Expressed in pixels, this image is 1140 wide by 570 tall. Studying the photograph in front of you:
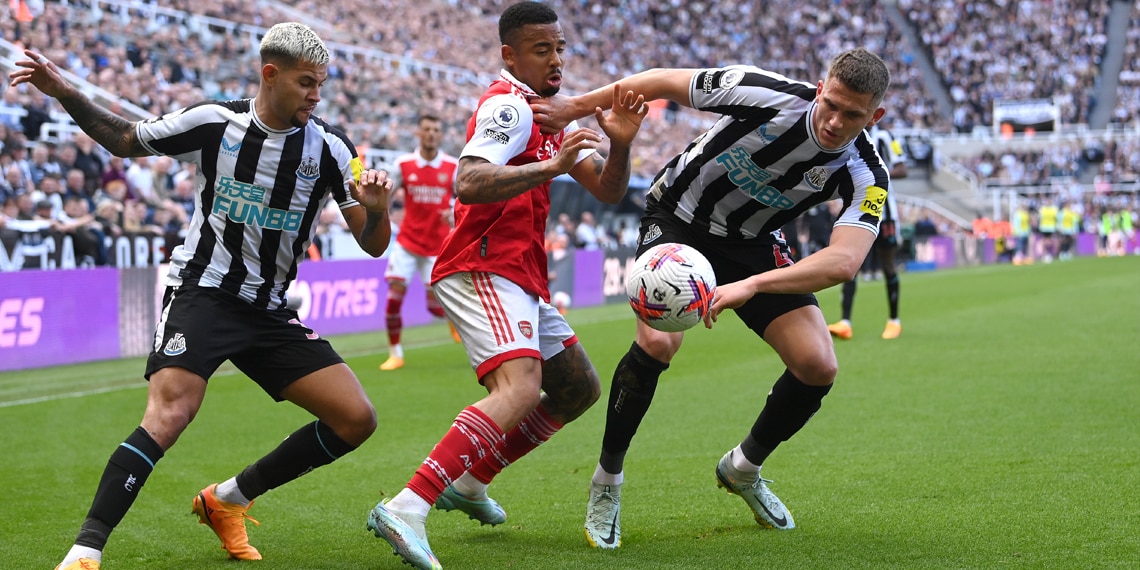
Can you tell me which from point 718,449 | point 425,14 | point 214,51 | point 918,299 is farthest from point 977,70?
point 718,449

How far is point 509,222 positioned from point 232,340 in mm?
1163

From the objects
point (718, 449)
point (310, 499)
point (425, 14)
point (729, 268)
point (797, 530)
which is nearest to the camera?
point (797, 530)

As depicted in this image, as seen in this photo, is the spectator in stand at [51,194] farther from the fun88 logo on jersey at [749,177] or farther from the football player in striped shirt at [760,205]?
the fun88 logo on jersey at [749,177]

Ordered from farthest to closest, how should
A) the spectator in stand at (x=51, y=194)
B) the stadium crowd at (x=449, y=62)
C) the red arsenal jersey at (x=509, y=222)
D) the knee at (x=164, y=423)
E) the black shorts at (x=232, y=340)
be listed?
the stadium crowd at (x=449, y=62) → the spectator in stand at (x=51, y=194) → the red arsenal jersey at (x=509, y=222) → the black shorts at (x=232, y=340) → the knee at (x=164, y=423)

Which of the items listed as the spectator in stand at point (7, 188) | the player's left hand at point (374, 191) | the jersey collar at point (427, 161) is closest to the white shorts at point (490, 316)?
the player's left hand at point (374, 191)

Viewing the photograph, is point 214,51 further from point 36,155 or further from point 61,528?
point 61,528

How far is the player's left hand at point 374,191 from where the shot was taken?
176 inches

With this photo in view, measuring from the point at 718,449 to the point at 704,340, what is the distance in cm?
684

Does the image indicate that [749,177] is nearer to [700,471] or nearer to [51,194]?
[700,471]

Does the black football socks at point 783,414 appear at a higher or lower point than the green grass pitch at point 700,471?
higher

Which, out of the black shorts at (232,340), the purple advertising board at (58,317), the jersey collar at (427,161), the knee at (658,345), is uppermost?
the black shorts at (232,340)

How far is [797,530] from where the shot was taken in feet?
16.1

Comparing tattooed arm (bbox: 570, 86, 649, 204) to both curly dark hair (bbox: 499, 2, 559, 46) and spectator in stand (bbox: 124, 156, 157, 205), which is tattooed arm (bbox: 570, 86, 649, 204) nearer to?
curly dark hair (bbox: 499, 2, 559, 46)

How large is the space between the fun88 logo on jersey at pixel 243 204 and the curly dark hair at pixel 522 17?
3.76ft
